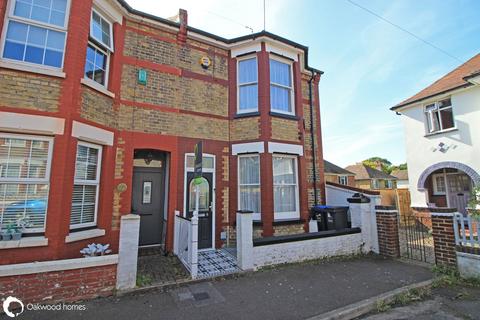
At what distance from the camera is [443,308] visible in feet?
13.0

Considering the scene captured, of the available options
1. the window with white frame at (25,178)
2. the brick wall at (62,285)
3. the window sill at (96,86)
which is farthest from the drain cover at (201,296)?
the window sill at (96,86)

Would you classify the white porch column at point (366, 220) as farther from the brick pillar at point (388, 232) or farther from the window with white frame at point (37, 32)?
the window with white frame at point (37, 32)

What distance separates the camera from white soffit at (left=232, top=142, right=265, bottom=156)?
7559 mm

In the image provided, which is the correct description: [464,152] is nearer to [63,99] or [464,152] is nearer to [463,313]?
[463,313]

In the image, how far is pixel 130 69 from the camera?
6684mm

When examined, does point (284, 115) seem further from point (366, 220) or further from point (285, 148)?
point (366, 220)

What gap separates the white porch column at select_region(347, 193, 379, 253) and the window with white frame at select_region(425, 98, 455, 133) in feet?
27.7

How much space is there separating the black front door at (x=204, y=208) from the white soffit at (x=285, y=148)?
2164 millimetres

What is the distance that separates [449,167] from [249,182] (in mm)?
10561

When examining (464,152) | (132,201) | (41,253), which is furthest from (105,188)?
(464,152)

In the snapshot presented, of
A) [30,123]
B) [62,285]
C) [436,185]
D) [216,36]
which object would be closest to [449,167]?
[436,185]

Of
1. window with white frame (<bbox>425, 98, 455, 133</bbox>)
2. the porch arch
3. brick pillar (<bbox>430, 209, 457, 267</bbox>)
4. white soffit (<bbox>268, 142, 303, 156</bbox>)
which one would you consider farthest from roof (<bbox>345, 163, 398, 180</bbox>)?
brick pillar (<bbox>430, 209, 457, 267</bbox>)

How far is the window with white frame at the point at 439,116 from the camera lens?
475 inches

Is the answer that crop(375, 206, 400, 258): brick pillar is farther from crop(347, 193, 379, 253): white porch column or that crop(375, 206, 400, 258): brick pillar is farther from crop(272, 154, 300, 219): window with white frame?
crop(272, 154, 300, 219): window with white frame
